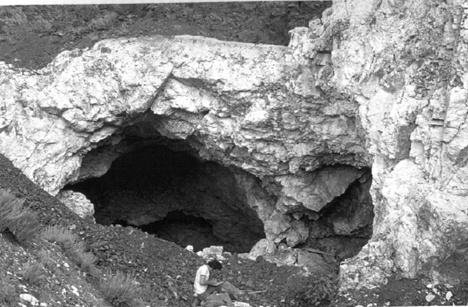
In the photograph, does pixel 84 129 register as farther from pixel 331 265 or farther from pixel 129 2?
pixel 331 265

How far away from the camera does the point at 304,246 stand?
19469mm

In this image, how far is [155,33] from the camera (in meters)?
17.9

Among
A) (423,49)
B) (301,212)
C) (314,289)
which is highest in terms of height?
(423,49)

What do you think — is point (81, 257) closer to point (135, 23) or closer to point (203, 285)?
point (203, 285)

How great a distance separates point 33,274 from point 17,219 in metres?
1.62

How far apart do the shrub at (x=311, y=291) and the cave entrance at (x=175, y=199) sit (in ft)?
18.2

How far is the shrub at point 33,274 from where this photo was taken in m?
11.0

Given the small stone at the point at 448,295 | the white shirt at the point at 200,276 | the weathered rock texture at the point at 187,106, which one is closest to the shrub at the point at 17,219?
the white shirt at the point at 200,276

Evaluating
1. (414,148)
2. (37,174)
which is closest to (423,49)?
(414,148)

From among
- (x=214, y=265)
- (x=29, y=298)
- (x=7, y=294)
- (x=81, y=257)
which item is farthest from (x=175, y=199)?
(x=7, y=294)

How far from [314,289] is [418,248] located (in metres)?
2.14

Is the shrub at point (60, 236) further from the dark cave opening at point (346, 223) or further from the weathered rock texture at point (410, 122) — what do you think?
the dark cave opening at point (346, 223)

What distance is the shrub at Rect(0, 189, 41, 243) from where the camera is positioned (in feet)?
39.9

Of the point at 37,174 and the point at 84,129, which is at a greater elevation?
the point at 84,129
